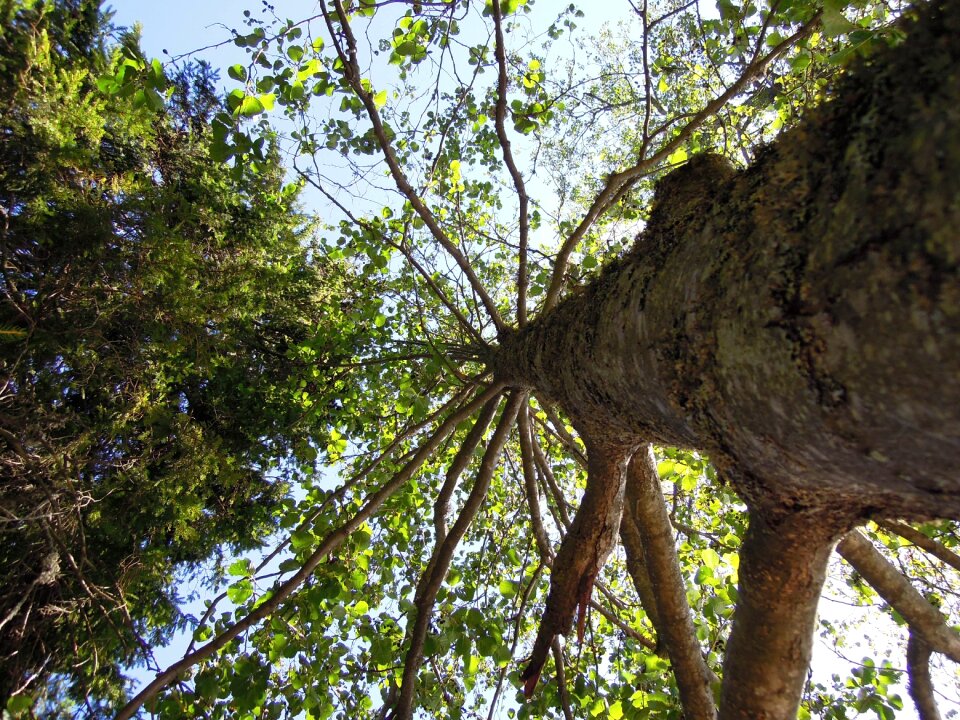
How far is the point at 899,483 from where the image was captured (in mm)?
790

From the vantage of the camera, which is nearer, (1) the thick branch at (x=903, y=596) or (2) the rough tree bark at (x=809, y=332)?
(2) the rough tree bark at (x=809, y=332)

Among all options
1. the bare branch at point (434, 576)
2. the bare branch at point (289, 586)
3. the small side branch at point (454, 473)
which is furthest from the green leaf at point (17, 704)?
the small side branch at point (454, 473)


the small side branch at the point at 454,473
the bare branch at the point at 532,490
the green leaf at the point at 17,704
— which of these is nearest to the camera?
the green leaf at the point at 17,704

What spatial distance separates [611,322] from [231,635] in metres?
2.03

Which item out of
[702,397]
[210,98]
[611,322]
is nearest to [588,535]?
[611,322]

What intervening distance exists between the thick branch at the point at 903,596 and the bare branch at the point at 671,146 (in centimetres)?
198

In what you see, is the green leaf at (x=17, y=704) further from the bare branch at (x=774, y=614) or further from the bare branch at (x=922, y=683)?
the bare branch at (x=922, y=683)

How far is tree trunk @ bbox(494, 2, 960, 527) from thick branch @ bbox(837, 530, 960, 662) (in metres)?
1.62

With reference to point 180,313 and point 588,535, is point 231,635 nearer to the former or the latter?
point 588,535

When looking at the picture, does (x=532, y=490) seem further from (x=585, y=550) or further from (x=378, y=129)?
(x=378, y=129)

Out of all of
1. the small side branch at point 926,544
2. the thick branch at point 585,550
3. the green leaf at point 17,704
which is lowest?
the green leaf at point 17,704

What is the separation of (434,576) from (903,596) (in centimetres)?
220

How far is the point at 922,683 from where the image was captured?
243 cm

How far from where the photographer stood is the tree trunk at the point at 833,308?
1.96 feet
